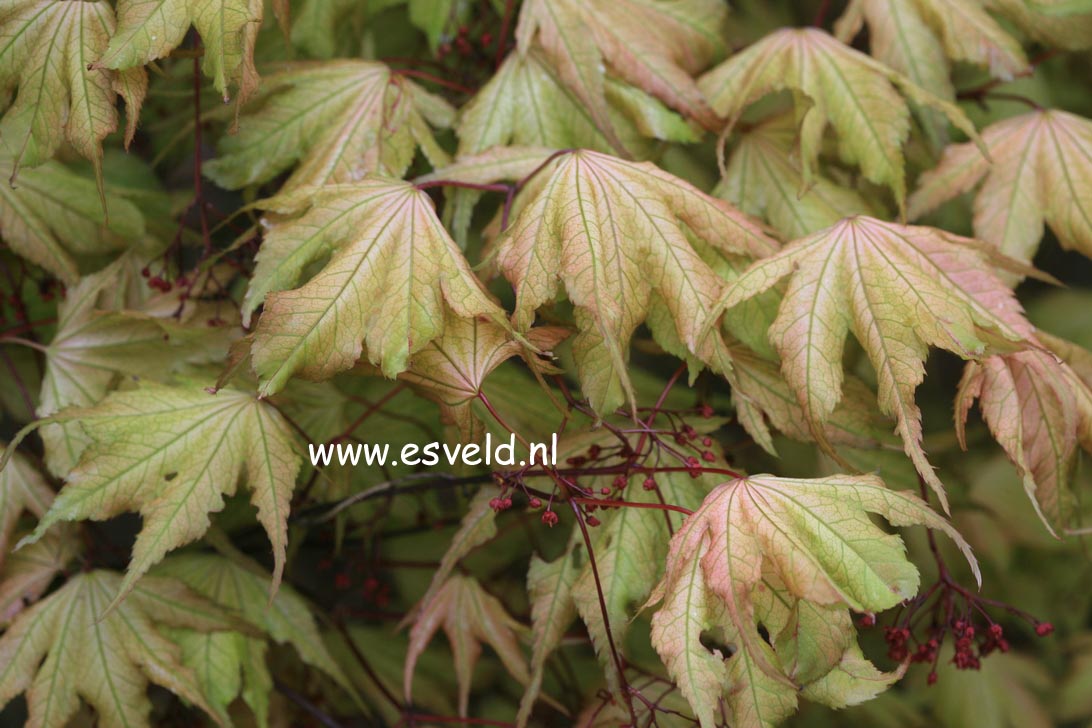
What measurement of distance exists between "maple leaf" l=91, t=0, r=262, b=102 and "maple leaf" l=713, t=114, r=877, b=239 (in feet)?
1.49

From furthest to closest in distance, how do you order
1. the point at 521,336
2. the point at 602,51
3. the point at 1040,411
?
the point at 602,51 → the point at 1040,411 → the point at 521,336

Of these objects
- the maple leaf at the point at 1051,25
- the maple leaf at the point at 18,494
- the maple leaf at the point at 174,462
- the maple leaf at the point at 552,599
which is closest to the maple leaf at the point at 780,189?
the maple leaf at the point at 1051,25

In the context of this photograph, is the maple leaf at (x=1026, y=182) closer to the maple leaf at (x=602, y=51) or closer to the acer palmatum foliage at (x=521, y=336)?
the acer palmatum foliage at (x=521, y=336)

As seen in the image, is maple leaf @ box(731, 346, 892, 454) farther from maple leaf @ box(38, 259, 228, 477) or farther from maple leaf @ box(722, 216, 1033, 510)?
maple leaf @ box(38, 259, 228, 477)

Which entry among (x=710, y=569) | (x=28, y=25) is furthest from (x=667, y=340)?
(x=28, y=25)

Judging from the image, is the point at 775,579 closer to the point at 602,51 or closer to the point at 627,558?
the point at 627,558

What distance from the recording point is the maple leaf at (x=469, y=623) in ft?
3.02

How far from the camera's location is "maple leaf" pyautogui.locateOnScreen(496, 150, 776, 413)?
727 mm

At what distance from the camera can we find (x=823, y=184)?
0.92m

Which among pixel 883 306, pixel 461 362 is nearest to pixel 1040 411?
pixel 883 306

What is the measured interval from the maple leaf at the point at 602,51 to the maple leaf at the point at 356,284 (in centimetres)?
21

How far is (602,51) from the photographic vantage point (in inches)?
35.2

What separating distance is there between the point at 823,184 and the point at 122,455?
706mm

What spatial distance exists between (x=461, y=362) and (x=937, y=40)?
0.63 metres
